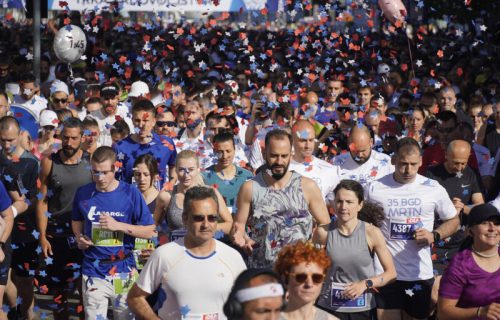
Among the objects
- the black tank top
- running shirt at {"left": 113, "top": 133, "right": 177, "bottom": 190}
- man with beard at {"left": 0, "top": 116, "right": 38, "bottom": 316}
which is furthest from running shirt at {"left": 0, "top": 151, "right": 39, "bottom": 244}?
running shirt at {"left": 113, "top": 133, "right": 177, "bottom": 190}

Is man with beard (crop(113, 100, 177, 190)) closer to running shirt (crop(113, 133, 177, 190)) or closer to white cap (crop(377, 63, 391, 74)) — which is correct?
running shirt (crop(113, 133, 177, 190))

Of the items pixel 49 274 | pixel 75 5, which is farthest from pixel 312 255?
pixel 75 5

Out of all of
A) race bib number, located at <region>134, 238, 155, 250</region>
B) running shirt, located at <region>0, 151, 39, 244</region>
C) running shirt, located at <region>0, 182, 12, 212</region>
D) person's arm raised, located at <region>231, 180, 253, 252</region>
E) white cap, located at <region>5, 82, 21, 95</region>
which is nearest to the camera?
person's arm raised, located at <region>231, 180, 253, 252</region>

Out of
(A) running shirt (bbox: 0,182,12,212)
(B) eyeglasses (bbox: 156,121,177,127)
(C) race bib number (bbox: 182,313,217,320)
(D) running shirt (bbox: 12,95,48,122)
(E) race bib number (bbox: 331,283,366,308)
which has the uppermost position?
(D) running shirt (bbox: 12,95,48,122)

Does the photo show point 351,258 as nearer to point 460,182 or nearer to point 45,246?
point 460,182

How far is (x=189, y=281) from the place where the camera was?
6293 millimetres

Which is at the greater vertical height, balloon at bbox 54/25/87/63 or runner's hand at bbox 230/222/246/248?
balloon at bbox 54/25/87/63

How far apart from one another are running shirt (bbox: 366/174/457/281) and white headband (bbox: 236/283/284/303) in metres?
3.90

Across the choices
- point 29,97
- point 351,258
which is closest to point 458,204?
point 351,258

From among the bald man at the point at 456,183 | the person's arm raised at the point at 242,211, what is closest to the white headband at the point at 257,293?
the person's arm raised at the point at 242,211

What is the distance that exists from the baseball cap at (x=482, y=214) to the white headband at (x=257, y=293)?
8.01 ft

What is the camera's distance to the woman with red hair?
5.72 m

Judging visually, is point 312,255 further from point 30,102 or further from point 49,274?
point 30,102

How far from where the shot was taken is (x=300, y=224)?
806 cm
